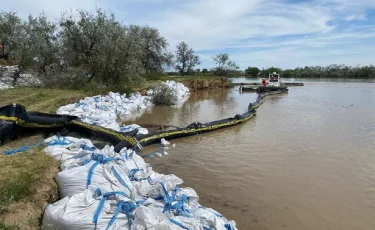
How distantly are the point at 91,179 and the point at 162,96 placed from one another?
12211mm

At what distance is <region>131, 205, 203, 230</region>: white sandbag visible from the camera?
2875 mm

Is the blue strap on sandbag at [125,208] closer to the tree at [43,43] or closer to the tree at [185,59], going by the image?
the tree at [43,43]

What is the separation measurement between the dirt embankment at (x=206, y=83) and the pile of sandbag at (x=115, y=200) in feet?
78.2

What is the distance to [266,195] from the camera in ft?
15.8

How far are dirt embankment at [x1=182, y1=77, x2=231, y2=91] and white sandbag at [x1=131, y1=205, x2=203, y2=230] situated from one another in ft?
82.0

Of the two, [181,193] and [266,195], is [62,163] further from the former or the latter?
[266,195]

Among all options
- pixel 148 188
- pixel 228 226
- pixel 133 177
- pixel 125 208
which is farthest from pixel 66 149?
pixel 228 226

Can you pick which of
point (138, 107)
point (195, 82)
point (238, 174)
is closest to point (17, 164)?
point (238, 174)

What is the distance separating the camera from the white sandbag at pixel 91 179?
11.7ft

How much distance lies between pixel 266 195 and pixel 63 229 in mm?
3156

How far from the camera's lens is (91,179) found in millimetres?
3605

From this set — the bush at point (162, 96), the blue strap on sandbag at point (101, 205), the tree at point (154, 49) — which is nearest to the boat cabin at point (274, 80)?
the tree at point (154, 49)

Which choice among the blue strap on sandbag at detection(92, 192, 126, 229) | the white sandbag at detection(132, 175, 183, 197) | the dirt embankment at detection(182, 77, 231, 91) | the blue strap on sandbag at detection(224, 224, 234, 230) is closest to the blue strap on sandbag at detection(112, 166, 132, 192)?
the white sandbag at detection(132, 175, 183, 197)

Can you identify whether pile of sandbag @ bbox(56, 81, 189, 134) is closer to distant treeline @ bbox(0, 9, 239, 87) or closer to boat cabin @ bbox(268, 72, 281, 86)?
distant treeline @ bbox(0, 9, 239, 87)
